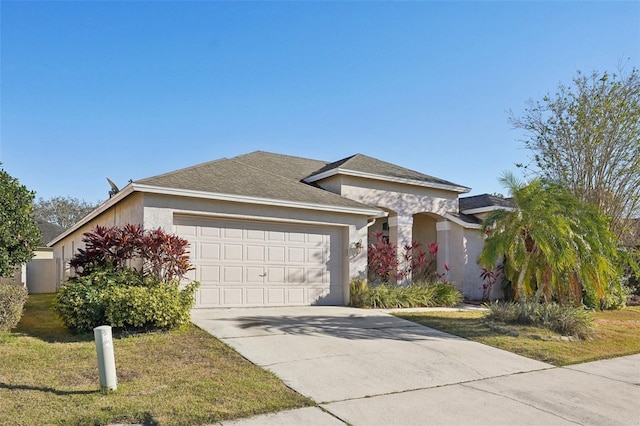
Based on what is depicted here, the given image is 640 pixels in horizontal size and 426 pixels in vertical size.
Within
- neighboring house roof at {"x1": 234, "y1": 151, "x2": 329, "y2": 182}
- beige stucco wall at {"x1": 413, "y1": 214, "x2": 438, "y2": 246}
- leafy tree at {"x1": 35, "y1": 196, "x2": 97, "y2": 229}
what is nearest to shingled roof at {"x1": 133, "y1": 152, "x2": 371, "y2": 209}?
neighboring house roof at {"x1": 234, "y1": 151, "x2": 329, "y2": 182}

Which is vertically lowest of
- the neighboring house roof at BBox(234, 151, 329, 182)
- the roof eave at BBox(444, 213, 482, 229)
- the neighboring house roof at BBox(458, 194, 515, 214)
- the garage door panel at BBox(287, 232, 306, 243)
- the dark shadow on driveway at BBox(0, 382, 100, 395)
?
the dark shadow on driveway at BBox(0, 382, 100, 395)

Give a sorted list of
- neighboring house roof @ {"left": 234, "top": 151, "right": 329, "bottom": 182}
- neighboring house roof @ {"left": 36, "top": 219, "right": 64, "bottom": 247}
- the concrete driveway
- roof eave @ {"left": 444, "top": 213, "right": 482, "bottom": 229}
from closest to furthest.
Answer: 1. the concrete driveway
2. roof eave @ {"left": 444, "top": 213, "right": 482, "bottom": 229}
3. neighboring house roof @ {"left": 234, "top": 151, "right": 329, "bottom": 182}
4. neighboring house roof @ {"left": 36, "top": 219, "right": 64, "bottom": 247}

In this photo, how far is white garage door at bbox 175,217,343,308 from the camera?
1162 cm

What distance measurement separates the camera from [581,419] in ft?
17.8

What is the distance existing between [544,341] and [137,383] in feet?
27.4

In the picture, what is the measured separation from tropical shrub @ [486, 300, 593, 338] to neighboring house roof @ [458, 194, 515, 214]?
287 inches

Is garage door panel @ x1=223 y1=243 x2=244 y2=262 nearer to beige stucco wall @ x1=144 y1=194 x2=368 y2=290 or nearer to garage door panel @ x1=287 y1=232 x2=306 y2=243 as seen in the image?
beige stucco wall @ x1=144 y1=194 x2=368 y2=290

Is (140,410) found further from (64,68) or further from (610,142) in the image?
(610,142)

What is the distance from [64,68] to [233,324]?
8.52 m

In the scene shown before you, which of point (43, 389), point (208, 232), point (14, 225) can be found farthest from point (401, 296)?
point (14, 225)

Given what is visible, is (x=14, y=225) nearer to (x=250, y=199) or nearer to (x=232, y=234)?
(x=232, y=234)

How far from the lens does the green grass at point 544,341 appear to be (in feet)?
29.5

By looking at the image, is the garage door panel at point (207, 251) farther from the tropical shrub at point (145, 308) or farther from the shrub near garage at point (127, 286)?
the tropical shrub at point (145, 308)

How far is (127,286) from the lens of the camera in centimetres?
915
